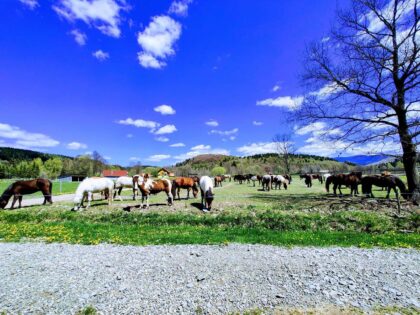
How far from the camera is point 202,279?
21.9 feet

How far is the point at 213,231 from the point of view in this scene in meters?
12.3

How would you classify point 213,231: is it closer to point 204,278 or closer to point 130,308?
point 204,278

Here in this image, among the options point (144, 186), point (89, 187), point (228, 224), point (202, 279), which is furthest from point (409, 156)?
point (89, 187)

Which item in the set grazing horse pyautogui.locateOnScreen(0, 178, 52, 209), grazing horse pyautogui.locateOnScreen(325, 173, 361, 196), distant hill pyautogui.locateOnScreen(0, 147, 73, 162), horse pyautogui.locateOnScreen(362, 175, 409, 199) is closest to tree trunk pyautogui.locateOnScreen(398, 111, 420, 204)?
horse pyautogui.locateOnScreen(362, 175, 409, 199)

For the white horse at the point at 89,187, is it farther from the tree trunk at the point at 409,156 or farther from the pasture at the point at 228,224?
the tree trunk at the point at 409,156

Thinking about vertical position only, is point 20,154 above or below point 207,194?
above

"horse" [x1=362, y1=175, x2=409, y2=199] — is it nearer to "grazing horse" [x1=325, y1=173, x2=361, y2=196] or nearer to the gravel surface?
"grazing horse" [x1=325, y1=173, x2=361, y2=196]

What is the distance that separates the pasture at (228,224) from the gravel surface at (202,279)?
1.41m

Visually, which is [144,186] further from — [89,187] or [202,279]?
[202,279]

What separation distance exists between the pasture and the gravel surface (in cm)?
141

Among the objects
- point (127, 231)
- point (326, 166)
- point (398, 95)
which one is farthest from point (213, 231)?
point (326, 166)

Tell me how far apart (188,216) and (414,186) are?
15889 mm

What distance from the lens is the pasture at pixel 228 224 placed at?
415 inches

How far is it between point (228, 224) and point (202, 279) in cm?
712
